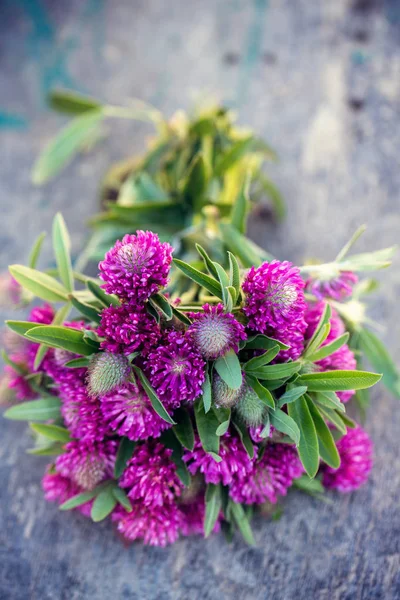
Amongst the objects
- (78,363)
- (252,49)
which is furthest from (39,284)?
(252,49)

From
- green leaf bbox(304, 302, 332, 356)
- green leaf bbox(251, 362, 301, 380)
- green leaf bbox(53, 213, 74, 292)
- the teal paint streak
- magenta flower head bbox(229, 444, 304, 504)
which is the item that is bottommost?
magenta flower head bbox(229, 444, 304, 504)

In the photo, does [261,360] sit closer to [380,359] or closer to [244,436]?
[244,436]

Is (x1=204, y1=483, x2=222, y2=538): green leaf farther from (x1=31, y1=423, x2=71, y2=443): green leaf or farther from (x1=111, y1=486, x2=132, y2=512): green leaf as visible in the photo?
(x1=31, y1=423, x2=71, y2=443): green leaf

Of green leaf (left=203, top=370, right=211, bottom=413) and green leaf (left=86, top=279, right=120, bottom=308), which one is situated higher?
green leaf (left=86, top=279, right=120, bottom=308)

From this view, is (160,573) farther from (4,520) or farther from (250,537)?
(4,520)

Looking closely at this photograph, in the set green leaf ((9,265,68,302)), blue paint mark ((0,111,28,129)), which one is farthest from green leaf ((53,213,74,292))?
blue paint mark ((0,111,28,129))

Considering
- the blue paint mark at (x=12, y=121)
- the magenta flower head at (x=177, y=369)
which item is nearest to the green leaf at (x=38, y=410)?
the magenta flower head at (x=177, y=369)

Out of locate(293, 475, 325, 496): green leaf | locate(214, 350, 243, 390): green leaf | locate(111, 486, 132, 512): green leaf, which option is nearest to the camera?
locate(214, 350, 243, 390): green leaf
